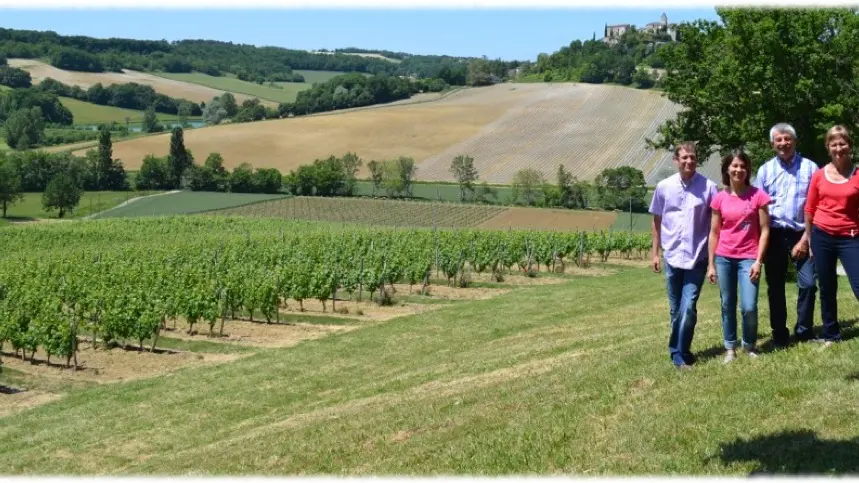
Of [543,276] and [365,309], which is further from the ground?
[365,309]

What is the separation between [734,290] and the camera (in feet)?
27.7

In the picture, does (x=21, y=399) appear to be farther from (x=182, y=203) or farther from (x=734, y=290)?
(x=182, y=203)

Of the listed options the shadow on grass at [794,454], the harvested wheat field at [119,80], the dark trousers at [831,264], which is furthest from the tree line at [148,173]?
the shadow on grass at [794,454]

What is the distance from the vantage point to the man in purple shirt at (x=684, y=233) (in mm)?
8438

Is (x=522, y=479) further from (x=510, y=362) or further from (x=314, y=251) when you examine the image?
(x=314, y=251)

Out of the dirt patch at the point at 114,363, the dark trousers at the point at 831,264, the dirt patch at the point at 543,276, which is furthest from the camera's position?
the dirt patch at the point at 543,276

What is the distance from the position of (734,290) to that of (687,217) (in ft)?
2.58

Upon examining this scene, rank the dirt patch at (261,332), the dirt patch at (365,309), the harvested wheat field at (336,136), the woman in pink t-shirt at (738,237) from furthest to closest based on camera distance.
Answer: the harvested wheat field at (336,136) → the dirt patch at (365,309) → the dirt patch at (261,332) → the woman in pink t-shirt at (738,237)

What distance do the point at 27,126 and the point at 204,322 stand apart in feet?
330

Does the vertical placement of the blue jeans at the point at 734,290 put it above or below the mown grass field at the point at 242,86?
below

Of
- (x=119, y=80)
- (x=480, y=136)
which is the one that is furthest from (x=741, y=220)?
(x=119, y=80)

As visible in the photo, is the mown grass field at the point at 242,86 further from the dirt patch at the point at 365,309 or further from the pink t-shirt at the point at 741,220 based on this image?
the pink t-shirt at the point at 741,220

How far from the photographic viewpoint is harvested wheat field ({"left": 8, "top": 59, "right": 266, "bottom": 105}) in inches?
5773

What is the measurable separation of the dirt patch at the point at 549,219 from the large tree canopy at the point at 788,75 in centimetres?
3812
